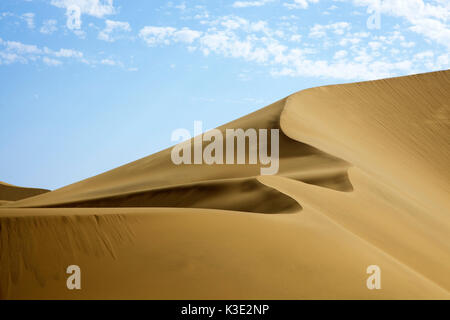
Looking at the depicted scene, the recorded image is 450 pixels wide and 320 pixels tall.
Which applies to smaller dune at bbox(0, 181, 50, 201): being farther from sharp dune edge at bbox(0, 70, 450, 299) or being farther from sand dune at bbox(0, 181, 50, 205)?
sharp dune edge at bbox(0, 70, 450, 299)

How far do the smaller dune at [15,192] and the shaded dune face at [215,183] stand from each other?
2943 cm

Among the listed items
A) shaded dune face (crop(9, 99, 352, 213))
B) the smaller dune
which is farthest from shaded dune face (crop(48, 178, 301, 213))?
the smaller dune

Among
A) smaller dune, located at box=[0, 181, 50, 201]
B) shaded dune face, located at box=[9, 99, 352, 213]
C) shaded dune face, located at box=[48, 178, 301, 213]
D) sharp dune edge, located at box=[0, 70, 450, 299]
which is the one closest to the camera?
sharp dune edge, located at box=[0, 70, 450, 299]

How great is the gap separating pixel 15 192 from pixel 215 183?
41.1m

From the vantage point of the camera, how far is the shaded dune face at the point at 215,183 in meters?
10.8

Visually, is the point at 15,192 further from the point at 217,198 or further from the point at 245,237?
the point at 245,237

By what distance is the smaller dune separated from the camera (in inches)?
1886

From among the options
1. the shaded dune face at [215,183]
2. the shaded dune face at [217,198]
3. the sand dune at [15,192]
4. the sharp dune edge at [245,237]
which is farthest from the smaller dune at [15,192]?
the shaded dune face at [217,198]

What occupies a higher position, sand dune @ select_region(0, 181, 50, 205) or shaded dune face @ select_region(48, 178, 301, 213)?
sand dune @ select_region(0, 181, 50, 205)

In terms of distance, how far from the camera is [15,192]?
48.9 m

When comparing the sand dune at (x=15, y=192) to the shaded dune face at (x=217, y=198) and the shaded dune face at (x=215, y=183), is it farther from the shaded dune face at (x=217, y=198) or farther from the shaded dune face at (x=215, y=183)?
the shaded dune face at (x=217, y=198)

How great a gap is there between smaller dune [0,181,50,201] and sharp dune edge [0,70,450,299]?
33053 millimetres

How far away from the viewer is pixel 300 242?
7.05 m
